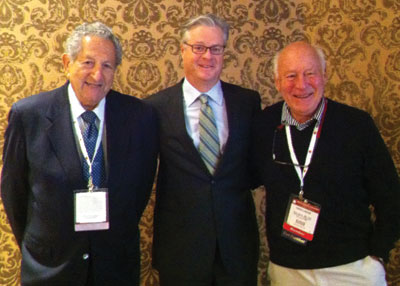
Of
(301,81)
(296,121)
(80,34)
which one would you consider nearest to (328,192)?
(296,121)

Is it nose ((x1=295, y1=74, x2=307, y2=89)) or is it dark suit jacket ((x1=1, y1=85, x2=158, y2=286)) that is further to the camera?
nose ((x1=295, y1=74, x2=307, y2=89))

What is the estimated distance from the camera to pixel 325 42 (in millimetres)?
2545

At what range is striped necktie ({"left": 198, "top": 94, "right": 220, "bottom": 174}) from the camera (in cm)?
183

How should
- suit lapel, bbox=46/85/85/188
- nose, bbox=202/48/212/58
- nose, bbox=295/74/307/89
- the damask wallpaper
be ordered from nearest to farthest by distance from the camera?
suit lapel, bbox=46/85/85/188 < nose, bbox=295/74/307/89 < nose, bbox=202/48/212/58 < the damask wallpaper

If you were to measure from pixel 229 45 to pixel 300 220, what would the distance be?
4.41ft

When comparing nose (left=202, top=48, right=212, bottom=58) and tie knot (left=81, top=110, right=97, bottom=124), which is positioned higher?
nose (left=202, top=48, right=212, bottom=58)

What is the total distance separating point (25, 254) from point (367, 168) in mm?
1540

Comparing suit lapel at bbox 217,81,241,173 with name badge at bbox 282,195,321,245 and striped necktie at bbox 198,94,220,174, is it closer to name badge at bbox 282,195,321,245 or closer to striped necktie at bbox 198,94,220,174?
striped necktie at bbox 198,94,220,174

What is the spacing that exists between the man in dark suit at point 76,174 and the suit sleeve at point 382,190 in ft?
3.41

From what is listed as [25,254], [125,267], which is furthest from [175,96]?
[25,254]

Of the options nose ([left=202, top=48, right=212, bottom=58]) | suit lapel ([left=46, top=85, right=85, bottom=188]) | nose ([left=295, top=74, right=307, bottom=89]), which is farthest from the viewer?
nose ([left=202, top=48, right=212, bottom=58])

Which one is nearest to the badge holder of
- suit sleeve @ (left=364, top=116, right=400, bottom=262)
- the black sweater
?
the black sweater

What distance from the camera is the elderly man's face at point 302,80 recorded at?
69.2 inches

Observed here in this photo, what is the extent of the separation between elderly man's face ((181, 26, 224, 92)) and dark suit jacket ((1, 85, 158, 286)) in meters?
0.40
